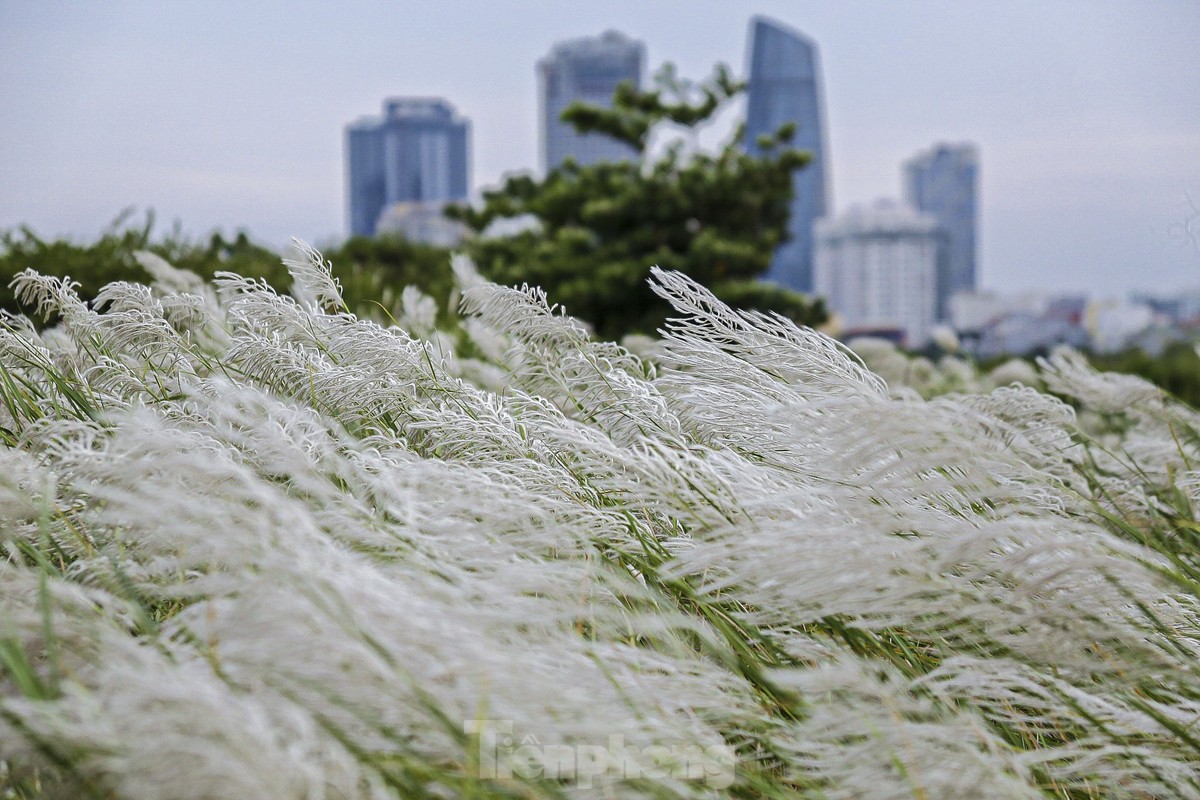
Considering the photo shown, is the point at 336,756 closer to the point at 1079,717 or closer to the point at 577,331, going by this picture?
the point at 1079,717

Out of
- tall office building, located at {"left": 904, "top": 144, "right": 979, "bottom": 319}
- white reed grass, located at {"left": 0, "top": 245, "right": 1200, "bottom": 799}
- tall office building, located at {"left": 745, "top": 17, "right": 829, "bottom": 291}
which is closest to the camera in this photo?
white reed grass, located at {"left": 0, "top": 245, "right": 1200, "bottom": 799}

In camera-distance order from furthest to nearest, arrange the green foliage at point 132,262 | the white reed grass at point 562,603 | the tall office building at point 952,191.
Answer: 1. the tall office building at point 952,191
2. the green foliage at point 132,262
3. the white reed grass at point 562,603

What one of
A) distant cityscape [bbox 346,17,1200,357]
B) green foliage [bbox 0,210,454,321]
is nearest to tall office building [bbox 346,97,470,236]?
distant cityscape [bbox 346,17,1200,357]

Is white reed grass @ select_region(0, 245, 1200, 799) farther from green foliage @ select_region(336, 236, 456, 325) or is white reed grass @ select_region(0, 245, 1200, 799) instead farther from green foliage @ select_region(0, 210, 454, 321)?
green foliage @ select_region(336, 236, 456, 325)

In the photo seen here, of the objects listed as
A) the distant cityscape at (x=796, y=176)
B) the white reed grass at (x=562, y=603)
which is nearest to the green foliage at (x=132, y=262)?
the white reed grass at (x=562, y=603)

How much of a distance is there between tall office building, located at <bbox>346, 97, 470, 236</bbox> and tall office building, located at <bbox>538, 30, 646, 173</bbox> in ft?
35.6

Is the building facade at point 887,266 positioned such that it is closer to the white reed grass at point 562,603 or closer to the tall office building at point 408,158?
the tall office building at point 408,158

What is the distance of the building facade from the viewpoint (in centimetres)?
10881

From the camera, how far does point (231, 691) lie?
89cm

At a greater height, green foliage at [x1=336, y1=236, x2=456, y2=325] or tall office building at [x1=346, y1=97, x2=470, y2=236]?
tall office building at [x1=346, y1=97, x2=470, y2=236]

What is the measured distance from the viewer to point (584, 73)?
11281 cm

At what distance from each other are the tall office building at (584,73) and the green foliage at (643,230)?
97.1 m

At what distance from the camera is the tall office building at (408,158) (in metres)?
107

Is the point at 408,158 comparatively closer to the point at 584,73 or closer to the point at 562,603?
the point at 584,73
